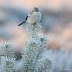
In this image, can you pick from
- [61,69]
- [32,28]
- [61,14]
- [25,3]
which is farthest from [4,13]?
[32,28]

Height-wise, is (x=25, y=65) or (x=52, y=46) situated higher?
(x=25, y=65)

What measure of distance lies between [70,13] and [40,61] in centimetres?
422

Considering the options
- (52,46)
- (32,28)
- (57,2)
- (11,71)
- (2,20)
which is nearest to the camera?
(11,71)

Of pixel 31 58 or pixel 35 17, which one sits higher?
pixel 35 17

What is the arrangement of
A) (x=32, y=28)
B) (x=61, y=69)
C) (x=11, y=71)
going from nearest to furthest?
(x=11, y=71)
(x=32, y=28)
(x=61, y=69)

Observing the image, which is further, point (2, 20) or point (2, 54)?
point (2, 20)

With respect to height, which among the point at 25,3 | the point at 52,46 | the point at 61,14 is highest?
the point at 25,3

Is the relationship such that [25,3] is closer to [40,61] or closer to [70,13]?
[70,13]

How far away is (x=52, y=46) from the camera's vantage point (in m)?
1.71

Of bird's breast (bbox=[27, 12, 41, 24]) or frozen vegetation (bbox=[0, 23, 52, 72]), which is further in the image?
bird's breast (bbox=[27, 12, 41, 24])

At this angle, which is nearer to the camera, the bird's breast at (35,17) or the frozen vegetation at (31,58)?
the frozen vegetation at (31,58)

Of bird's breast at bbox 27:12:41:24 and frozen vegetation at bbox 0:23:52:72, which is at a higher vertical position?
bird's breast at bbox 27:12:41:24

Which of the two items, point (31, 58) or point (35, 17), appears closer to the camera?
point (31, 58)

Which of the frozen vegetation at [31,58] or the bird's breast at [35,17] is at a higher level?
the bird's breast at [35,17]
